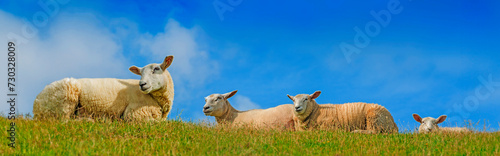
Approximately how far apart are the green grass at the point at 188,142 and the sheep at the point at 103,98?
883mm

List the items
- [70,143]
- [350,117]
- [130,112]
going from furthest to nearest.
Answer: [350,117]
[130,112]
[70,143]

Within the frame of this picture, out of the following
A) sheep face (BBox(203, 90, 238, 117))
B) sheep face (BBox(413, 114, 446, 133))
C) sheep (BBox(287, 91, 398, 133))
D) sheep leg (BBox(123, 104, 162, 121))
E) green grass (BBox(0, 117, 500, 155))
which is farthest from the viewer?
sheep face (BBox(413, 114, 446, 133))

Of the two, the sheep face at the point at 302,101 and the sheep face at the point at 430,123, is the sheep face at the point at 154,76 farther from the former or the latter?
the sheep face at the point at 430,123

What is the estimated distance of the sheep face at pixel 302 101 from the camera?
14.6 meters

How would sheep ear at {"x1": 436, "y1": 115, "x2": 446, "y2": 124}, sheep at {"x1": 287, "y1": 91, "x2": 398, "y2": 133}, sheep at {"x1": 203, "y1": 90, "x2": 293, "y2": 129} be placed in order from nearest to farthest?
sheep at {"x1": 287, "y1": 91, "x2": 398, "y2": 133}, sheep at {"x1": 203, "y1": 90, "x2": 293, "y2": 129}, sheep ear at {"x1": 436, "y1": 115, "x2": 446, "y2": 124}

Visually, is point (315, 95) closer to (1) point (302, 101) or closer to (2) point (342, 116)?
(1) point (302, 101)

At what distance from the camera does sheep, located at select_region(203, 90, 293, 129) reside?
51.2 ft

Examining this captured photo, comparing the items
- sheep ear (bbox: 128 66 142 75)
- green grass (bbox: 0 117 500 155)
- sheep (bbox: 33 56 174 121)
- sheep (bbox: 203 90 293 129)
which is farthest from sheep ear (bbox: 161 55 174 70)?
sheep (bbox: 203 90 293 129)

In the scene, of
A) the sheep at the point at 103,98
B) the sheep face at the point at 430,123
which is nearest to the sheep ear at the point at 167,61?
the sheep at the point at 103,98

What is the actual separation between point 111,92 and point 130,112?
0.87 m

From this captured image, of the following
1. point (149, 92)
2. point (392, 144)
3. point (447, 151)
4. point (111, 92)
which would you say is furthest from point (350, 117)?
point (111, 92)

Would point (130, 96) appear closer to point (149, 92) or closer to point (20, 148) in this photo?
point (149, 92)

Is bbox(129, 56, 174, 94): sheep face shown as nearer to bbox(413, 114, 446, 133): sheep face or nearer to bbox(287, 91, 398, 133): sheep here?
bbox(287, 91, 398, 133): sheep

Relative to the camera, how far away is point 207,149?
9305 millimetres
